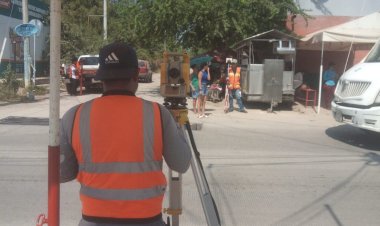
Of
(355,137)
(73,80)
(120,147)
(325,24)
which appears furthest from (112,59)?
(325,24)

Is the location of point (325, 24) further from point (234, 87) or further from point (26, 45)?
point (26, 45)

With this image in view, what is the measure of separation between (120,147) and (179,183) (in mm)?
987

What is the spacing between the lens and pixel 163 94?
9.53 ft

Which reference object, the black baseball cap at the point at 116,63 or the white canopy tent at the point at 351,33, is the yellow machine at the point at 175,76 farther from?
the white canopy tent at the point at 351,33

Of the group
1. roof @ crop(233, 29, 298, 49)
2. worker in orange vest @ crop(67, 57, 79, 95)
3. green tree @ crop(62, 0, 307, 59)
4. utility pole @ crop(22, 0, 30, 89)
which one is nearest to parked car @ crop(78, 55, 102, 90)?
worker in orange vest @ crop(67, 57, 79, 95)

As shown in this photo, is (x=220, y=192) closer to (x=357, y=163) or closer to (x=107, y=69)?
(x=357, y=163)

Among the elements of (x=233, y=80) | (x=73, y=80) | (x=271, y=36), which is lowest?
(x=73, y=80)

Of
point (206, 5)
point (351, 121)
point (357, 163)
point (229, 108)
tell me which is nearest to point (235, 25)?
point (206, 5)

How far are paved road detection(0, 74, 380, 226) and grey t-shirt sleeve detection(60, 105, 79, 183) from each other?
9.02 feet

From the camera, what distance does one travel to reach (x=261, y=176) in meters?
7.23

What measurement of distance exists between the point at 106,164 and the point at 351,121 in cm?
851

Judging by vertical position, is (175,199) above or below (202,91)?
below

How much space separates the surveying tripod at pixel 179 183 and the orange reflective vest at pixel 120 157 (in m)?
0.63

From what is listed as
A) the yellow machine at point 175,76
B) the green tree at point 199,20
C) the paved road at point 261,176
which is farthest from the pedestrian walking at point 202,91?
the yellow machine at point 175,76
